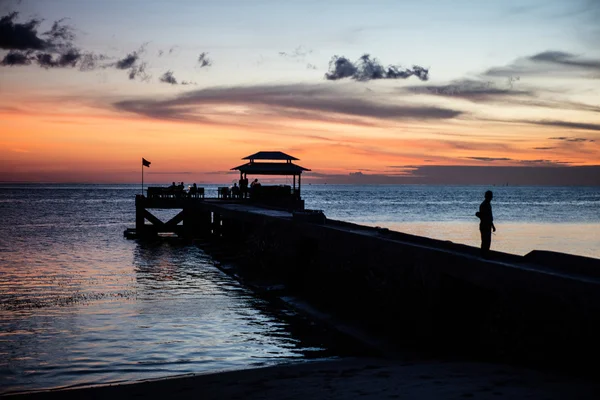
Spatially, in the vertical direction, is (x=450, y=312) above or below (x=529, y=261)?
below

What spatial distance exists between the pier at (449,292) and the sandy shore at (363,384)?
0.76 metres

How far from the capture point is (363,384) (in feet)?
30.6

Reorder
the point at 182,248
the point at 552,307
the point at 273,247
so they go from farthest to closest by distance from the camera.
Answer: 1. the point at 182,248
2. the point at 273,247
3. the point at 552,307

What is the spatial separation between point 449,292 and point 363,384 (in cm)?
394

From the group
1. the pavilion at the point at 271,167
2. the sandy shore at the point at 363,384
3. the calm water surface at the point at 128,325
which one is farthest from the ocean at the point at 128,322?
the pavilion at the point at 271,167

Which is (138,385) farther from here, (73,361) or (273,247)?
(273,247)

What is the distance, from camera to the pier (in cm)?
A: 959

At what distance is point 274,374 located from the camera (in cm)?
1063

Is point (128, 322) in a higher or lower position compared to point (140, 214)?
lower

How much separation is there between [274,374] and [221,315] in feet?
22.0

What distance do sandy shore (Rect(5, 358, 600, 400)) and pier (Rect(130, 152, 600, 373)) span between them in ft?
2.50

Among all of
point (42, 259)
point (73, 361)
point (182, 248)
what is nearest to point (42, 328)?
point (73, 361)

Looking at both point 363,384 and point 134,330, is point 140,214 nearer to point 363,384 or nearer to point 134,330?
point 134,330

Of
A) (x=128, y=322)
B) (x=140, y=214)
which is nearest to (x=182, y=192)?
(x=140, y=214)
